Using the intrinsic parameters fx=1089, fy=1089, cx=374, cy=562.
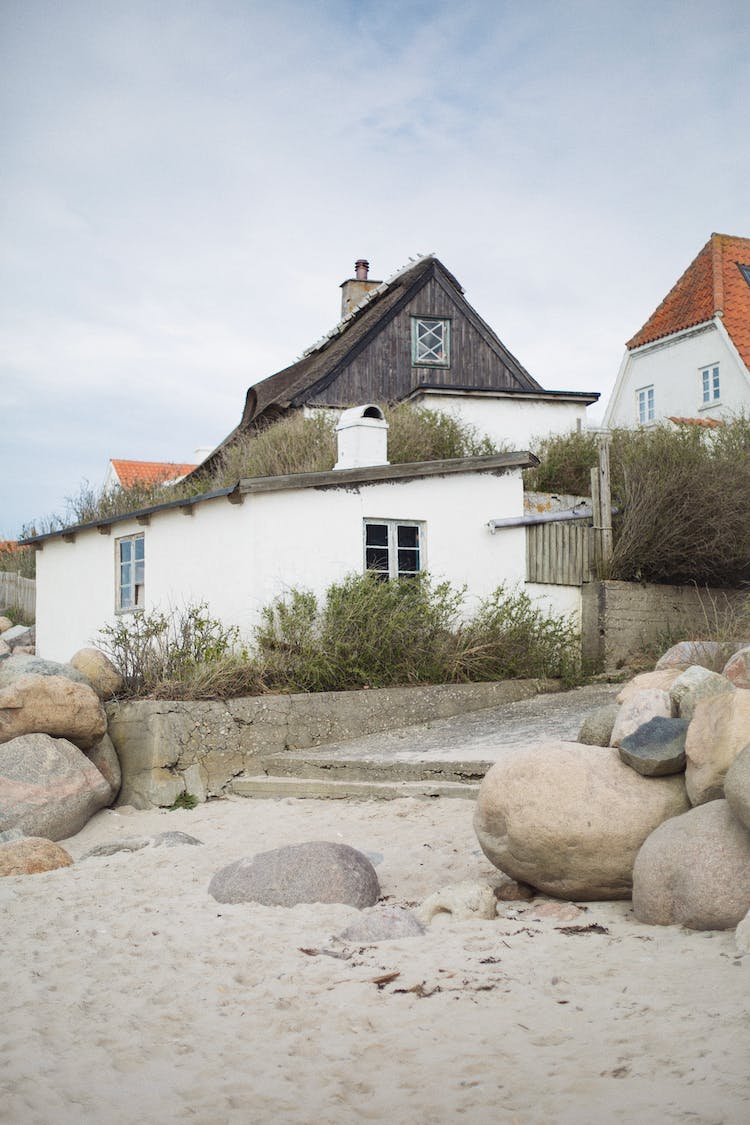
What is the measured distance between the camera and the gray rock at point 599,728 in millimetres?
6484

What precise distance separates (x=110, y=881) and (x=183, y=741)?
11.4 feet

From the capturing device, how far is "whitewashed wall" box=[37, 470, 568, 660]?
39.4ft

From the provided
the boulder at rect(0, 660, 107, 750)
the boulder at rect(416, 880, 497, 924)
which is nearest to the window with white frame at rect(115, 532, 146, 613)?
the boulder at rect(0, 660, 107, 750)

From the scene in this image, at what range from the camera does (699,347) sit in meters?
26.4

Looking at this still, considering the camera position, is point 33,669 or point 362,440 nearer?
point 33,669

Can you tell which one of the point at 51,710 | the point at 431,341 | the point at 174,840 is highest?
the point at 431,341

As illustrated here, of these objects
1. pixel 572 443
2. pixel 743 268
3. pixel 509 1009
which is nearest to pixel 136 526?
pixel 572 443

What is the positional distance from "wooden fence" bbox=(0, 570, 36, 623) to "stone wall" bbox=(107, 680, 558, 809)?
13.3 m

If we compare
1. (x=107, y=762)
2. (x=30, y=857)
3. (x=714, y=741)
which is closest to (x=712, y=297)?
(x=107, y=762)

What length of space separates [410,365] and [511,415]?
10.5 feet

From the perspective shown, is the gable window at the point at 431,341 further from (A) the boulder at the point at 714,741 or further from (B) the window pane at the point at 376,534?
(A) the boulder at the point at 714,741

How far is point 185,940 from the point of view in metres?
5.27

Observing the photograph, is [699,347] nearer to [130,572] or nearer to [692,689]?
[130,572]

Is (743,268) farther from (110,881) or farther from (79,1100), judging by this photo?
(79,1100)
